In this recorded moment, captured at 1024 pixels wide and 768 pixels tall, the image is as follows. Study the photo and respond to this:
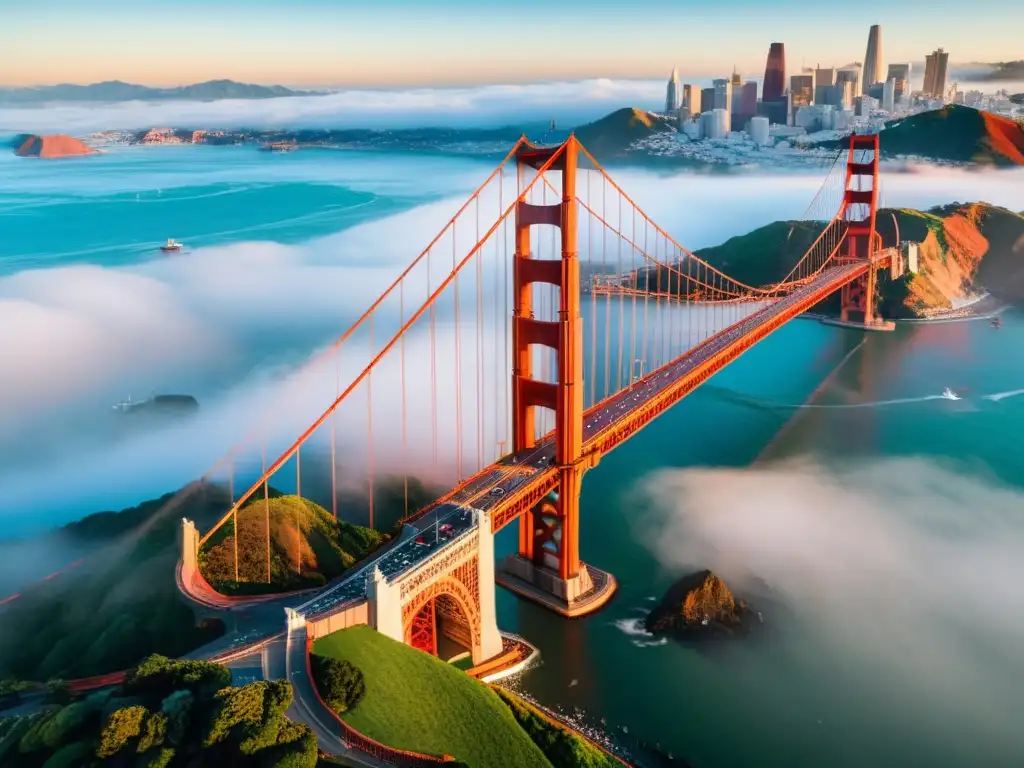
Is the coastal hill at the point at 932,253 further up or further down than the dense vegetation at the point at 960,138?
further down

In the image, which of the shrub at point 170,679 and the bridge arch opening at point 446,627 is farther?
the bridge arch opening at point 446,627

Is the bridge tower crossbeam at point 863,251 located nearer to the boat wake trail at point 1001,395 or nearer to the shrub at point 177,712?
the boat wake trail at point 1001,395

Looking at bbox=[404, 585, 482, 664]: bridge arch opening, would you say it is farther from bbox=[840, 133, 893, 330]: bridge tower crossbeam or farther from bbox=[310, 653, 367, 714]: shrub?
bbox=[840, 133, 893, 330]: bridge tower crossbeam

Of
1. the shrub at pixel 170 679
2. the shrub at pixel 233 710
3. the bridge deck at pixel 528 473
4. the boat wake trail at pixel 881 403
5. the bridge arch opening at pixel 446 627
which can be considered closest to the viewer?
the shrub at pixel 233 710

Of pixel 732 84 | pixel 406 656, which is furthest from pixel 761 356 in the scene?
pixel 732 84

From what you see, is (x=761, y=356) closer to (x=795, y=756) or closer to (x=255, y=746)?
(x=795, y=756)

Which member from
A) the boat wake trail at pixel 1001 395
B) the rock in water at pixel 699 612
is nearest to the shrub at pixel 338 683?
the rock in water at pixel 699 612

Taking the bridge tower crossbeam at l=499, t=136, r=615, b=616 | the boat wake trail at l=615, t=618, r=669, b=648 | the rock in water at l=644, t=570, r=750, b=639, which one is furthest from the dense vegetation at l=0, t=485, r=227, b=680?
the rock in water at l=644, t=570, r=750, b=639

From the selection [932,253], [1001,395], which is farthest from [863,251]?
[1001,395]
